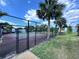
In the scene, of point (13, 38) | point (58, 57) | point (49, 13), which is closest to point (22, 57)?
point (58, 57)

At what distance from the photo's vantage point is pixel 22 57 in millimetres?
7570

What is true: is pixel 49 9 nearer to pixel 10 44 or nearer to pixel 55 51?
Answer: pixel 10 44

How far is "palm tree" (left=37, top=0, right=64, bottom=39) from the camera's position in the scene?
27.1m

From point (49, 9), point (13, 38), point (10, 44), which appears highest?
point (49, 9)

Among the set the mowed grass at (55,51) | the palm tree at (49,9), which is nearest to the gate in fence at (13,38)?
the mowed grass at (55,51)

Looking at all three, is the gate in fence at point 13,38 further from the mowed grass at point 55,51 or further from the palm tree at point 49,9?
the palm tree at point 49,9

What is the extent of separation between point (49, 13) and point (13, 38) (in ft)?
48.0

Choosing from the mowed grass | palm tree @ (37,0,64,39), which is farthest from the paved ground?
palm tree @ (37,0,64,39)

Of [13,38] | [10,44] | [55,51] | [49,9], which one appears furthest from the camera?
[49,9]

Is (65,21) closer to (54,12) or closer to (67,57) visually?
(54,12)

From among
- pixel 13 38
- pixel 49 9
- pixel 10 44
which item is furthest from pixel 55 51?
pixel 49 9

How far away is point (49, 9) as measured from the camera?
27.2 m

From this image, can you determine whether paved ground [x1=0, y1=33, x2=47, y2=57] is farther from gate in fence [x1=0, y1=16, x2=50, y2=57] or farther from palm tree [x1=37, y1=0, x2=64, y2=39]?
palm tree [x1=37, y1=0, x2=64, y2=39]

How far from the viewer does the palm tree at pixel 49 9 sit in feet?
88.8
